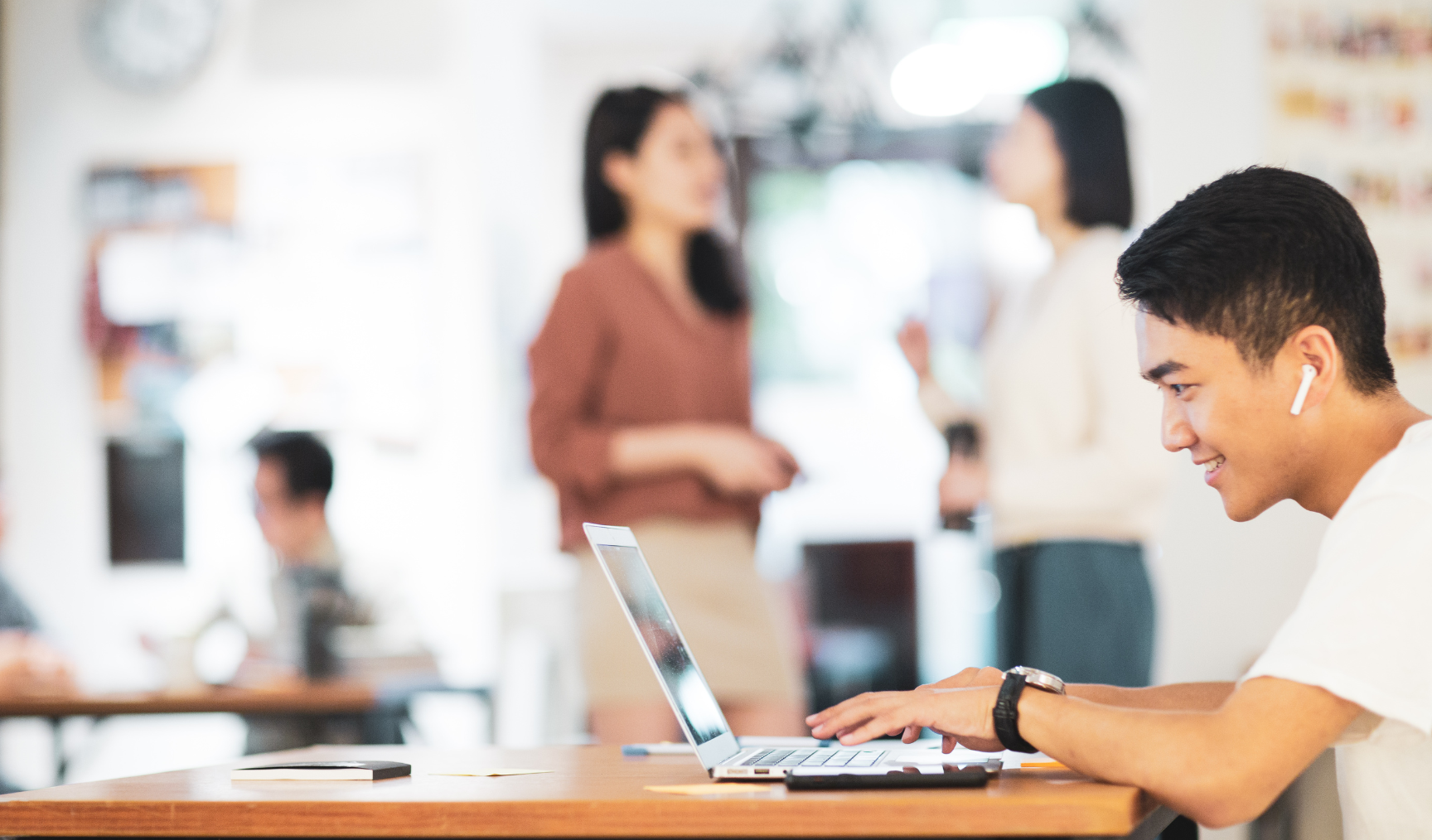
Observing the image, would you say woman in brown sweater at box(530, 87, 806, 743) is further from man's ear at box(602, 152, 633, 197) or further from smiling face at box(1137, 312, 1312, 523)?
smiling face at box(1137, 312, 1312, 523)

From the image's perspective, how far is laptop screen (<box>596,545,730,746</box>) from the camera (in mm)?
1263

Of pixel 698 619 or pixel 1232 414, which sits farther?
pixel 698 619

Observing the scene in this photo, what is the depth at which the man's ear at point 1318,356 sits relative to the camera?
1128 mm

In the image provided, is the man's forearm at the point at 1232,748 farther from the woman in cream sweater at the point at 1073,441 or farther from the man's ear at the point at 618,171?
the man's ear at the point at 618,171

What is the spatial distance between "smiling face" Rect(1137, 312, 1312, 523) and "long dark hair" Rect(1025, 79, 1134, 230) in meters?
1.08

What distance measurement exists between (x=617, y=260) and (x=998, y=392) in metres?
0.67

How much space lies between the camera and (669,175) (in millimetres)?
2400

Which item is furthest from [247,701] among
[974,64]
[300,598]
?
[974,64]

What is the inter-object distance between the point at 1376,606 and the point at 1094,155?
1376 millimetres

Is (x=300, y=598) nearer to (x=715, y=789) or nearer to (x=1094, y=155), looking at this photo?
(x=1094, y=155)

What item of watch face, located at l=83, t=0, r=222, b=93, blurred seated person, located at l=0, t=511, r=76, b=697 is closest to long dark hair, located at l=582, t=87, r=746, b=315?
blurred seated person, located at l=0, t=511, r=76, b=697

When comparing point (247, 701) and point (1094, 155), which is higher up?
point (1094, 155)

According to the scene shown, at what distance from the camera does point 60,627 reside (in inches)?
180

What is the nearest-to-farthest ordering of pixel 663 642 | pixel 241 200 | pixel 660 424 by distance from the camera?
1. pixel 663 642
2. pixel 660 424
3. pixel 241 200
